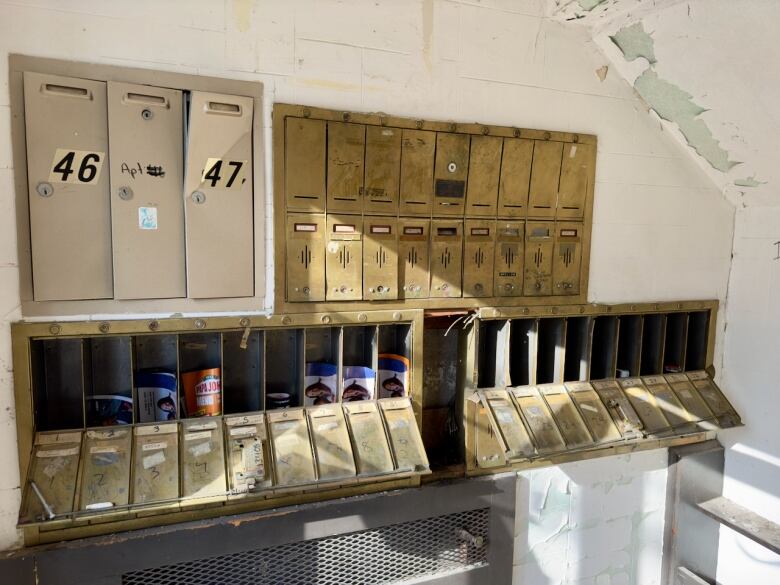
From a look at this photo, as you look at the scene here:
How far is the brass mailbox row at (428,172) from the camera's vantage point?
1939 millimetres

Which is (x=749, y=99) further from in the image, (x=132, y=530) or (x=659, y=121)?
(x=132, y=530)

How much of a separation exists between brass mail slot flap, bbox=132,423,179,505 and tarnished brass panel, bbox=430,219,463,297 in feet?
3.60

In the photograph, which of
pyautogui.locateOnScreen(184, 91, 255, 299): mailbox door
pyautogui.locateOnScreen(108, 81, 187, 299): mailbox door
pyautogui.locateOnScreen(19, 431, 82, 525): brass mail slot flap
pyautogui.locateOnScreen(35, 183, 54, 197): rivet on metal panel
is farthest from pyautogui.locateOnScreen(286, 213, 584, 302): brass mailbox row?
pyautogui.locateOnScreen(19, 431, 82, 525): brass mail slot flap

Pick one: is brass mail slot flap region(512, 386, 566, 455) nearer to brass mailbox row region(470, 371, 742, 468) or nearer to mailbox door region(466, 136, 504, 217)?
brass mailbox row region(470, 371, 742, 468)

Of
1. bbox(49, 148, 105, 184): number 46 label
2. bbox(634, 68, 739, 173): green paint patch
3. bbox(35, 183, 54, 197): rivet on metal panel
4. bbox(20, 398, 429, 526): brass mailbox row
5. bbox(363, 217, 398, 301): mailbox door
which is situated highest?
bbox(634, 68, 739, 173): green paint patch

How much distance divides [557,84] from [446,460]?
1.69m

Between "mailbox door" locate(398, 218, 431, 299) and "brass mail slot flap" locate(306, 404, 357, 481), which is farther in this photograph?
"mailbox door" locate(398, 218, 431, 299)

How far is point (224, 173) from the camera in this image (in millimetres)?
1824

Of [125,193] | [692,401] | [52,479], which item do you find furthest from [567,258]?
[52,479]

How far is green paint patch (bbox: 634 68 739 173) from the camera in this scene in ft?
7.67

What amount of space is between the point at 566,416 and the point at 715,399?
92 cm

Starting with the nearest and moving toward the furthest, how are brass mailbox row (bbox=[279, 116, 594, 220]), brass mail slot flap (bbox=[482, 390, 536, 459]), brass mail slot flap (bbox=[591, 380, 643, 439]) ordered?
brass mailbox row (bbox=[279, 116, 594, 220]) → brass mail slot flap (bbox=[482, 390, 536, 459]) → brass mail slot flap (bbox=[591, 380, 643, 439])

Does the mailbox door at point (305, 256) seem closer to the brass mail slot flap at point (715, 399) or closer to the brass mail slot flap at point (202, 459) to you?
the brass mail slot flap at point (202, 459)

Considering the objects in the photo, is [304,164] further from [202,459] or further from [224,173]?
[202,459]
